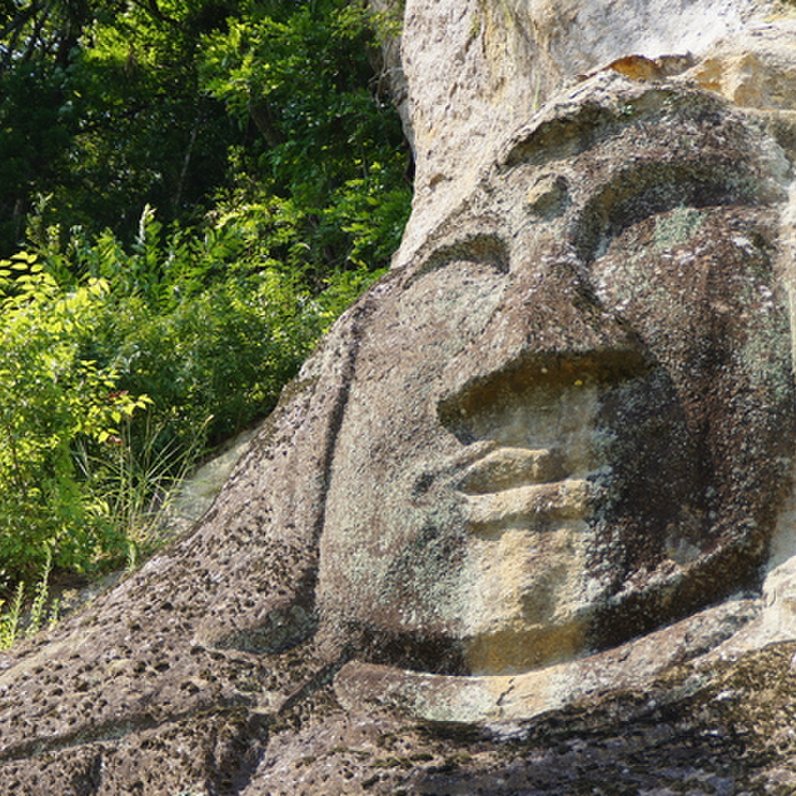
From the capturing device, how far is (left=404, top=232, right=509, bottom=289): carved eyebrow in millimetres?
3584

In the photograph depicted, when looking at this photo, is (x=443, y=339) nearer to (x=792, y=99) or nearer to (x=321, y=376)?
(x=321, y=376)

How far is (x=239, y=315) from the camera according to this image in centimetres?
753

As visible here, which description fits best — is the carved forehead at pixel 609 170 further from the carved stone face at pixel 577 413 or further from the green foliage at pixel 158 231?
the green foliage at pixel 158 231

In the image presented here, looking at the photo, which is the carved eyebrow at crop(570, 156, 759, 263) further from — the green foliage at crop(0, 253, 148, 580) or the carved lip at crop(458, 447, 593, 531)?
the green foliage at crop(0, 253, 148, 580)

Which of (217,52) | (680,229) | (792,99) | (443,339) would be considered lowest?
(443,339)

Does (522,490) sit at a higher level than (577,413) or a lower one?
lower

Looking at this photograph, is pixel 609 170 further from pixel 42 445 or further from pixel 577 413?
pixel 42 445

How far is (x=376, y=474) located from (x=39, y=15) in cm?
973

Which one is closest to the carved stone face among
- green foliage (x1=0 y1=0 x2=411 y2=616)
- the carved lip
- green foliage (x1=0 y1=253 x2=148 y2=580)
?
the carved lip

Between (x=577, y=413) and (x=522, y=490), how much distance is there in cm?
20

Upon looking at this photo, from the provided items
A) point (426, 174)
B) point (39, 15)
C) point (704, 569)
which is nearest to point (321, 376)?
point (704, 569)

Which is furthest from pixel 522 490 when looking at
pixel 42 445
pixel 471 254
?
pixel 42 445

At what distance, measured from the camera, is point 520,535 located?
3084 mm

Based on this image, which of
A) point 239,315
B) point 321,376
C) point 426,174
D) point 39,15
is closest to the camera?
point 321,376
